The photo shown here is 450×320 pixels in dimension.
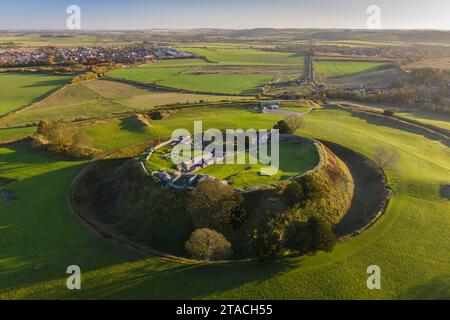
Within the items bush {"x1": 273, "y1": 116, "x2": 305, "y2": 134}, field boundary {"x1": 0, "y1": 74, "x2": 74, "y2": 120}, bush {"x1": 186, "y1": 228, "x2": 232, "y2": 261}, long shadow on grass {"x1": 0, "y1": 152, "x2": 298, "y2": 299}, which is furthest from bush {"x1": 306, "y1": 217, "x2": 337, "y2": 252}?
field boundary {"x1": 0, "y1": 74, "x2": 74, "y2": 120}

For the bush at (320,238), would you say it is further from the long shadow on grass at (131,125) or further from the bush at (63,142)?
the long shadow on grass at (131,125)

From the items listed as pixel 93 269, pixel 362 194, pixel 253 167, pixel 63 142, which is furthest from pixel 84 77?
pixel 362 194

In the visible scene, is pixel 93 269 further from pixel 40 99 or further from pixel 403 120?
pixel 40 99

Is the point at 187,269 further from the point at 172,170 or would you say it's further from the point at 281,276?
the point at 172,170

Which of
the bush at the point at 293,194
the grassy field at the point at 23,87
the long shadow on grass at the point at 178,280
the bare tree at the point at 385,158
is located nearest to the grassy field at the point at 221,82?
the grassy field at the point at 23,87

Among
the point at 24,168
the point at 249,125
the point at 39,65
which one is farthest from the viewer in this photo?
the point at 39,65
